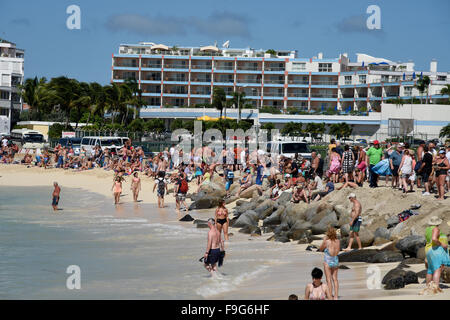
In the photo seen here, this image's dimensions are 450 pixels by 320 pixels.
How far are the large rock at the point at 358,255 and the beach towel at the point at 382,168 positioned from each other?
6.46 meters

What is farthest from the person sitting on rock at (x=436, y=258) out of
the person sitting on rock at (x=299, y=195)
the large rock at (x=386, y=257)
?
the person sitting on rock at (x=299, y=195)

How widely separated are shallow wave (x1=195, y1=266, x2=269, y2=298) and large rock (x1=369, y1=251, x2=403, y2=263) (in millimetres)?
2357

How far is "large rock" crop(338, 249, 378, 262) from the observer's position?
1364 centimetres

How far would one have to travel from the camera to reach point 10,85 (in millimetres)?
80750

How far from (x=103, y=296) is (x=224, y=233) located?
4.83m

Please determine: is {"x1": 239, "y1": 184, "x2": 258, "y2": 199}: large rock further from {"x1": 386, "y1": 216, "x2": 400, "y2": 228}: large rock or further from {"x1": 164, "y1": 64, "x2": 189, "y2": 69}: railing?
{"x1": 164, "y1": 64, "x2": 189, "y2": 69}: railing

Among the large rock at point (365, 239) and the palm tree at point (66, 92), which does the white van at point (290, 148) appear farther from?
the palm tree at point (66, 92)

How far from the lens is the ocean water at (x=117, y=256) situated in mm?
11938

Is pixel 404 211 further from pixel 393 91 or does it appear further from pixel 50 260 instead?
pixel 393 91

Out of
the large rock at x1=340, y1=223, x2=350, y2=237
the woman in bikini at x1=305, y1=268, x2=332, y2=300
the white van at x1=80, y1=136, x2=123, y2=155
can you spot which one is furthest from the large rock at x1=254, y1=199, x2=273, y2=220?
the white van at x1=80, y1=136, x2=123, y2=155

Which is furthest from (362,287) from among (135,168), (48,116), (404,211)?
(48,116)

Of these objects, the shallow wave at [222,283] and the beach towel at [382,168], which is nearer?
the shallow wave at [222,283]

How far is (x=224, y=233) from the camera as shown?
1576 cm
